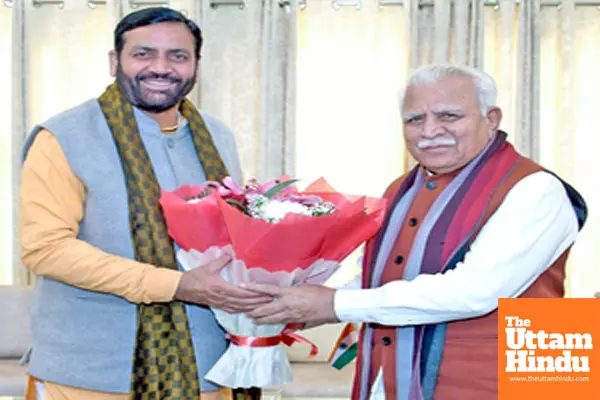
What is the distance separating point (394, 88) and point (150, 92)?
320cm

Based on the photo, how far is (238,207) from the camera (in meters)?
1.64

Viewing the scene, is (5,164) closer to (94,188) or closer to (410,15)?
(410,15)

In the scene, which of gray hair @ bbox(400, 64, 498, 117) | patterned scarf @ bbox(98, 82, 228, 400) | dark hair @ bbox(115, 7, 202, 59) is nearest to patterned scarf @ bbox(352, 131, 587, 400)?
gray hair @ bbox(400, 64, 498, 117)

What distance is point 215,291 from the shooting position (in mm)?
1747

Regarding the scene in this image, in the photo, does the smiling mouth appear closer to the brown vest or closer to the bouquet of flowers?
the bouquet of flowers

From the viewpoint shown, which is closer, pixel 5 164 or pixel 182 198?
pixel 182 198

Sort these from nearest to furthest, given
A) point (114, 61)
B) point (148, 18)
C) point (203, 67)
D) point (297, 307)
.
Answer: point (297, 307)
point (148, 18)
point (114, 61)
point (203, 67)

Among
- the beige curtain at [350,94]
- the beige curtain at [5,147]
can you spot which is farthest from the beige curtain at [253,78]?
the beige curtain at [5,147]

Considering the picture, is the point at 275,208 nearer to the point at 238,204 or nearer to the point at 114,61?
the point at 238,204

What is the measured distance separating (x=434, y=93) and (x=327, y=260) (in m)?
0.53

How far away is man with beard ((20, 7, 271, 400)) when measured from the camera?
1769 mm

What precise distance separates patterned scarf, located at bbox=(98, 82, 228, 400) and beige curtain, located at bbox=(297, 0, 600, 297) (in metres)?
3.14

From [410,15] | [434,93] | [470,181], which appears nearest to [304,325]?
[470,181]

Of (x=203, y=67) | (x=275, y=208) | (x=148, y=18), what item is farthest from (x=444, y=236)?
(x=203, y=67)
